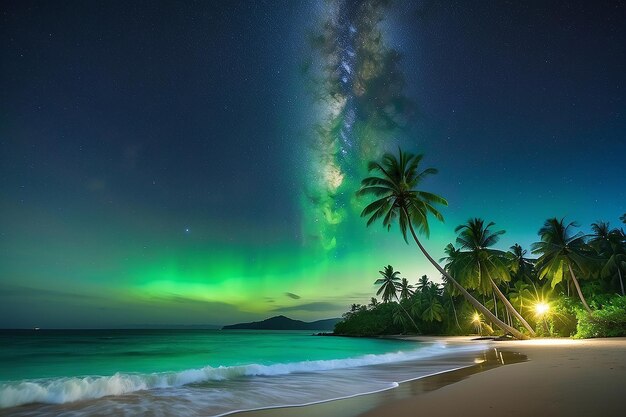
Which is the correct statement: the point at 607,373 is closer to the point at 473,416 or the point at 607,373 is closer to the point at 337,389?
the point at 473,416

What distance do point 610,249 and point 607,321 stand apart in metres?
12.5

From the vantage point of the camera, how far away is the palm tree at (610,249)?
2942 centimetres

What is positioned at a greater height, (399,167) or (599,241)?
(399,167)

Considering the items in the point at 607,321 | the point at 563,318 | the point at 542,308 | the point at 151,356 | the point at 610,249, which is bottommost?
the point at 151,356

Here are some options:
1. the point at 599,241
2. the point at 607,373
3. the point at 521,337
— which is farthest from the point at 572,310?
the point at 607,373

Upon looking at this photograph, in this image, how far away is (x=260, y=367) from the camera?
12.7 m

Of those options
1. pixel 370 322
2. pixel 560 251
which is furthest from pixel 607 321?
pixel 370 322

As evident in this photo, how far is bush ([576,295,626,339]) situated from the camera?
22.7 m

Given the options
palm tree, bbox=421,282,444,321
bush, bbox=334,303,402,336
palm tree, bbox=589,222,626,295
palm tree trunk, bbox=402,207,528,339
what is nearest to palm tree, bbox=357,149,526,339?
palm tree trunk, bbox=402,207,528,339

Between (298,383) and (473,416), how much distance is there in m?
5.76

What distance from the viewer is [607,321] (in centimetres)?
2311

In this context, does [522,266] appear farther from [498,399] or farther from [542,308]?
[498,399]

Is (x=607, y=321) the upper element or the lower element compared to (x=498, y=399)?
upper

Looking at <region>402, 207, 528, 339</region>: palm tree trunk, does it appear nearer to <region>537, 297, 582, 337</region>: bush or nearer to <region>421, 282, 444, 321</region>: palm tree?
<region>537, 297, 582, 337</region>: bush
